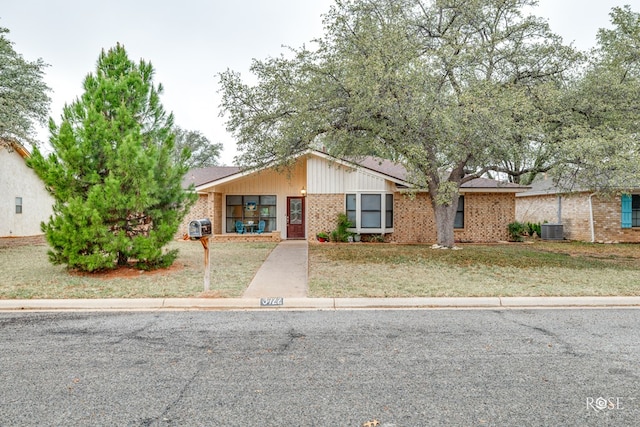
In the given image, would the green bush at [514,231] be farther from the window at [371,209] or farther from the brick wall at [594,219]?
the window at [371,209]

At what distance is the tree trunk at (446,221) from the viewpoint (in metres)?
15.0

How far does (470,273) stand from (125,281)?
7812 mm

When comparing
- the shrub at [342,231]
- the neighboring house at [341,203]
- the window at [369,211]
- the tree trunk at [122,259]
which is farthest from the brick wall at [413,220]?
the tree trunk at [122,259]

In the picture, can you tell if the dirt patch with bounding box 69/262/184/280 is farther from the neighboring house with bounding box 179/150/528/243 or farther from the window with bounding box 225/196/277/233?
the window with bounding box 225/196/277/233

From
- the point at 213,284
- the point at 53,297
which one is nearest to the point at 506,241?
the point at 213,284

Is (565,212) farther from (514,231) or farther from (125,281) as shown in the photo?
(125,281)

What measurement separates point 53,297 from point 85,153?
3.41 m

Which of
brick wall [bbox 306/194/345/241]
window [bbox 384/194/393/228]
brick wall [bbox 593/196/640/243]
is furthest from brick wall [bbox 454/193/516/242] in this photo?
brick wall [bbox 306/194/345/241]

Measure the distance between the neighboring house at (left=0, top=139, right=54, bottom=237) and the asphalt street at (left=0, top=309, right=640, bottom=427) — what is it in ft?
62.0

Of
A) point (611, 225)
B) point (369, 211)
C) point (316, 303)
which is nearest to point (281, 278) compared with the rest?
point (316, 303)

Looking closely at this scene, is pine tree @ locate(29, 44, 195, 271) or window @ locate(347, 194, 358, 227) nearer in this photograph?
pine tree @ locate(29, 44, 195, 271)

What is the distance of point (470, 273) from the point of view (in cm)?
934

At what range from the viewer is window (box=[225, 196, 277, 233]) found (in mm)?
20109

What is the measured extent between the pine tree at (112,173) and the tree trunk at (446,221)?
9.72 m
